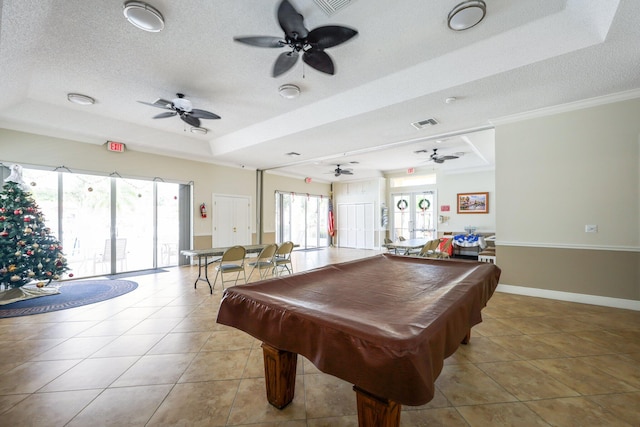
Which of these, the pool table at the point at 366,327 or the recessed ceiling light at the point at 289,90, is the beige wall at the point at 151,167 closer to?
the recessed ceiling light at the point at 289,90

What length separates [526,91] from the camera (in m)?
3.47

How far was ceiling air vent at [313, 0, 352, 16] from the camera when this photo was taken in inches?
90.0

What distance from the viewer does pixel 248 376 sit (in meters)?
2.12

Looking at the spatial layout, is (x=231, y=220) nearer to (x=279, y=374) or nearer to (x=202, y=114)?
(x=202, y=114)

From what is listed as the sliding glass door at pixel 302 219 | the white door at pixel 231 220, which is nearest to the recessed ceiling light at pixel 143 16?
the white door at pixel 231 220

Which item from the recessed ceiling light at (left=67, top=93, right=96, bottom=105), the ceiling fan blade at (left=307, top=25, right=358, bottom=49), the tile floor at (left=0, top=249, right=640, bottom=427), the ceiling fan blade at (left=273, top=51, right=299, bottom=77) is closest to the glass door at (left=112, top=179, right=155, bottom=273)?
the recessed ceiling light at (left=67, top=93, right=96, bottom=105)

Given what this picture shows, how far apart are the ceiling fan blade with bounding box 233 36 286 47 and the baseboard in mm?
4870

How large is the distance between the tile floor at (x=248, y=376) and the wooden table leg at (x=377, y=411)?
60cm

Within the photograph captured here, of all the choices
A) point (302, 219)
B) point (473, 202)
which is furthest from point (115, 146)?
point (473, 202)

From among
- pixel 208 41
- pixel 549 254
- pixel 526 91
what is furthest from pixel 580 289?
pixel 208 41

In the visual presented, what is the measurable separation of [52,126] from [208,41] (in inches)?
157

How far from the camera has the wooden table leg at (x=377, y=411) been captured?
1.11 metres

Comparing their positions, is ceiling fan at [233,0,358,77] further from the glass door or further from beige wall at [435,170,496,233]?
beige wall at [435,170,496,233]

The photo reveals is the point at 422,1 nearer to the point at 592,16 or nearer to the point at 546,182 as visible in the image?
the point at 592,16
